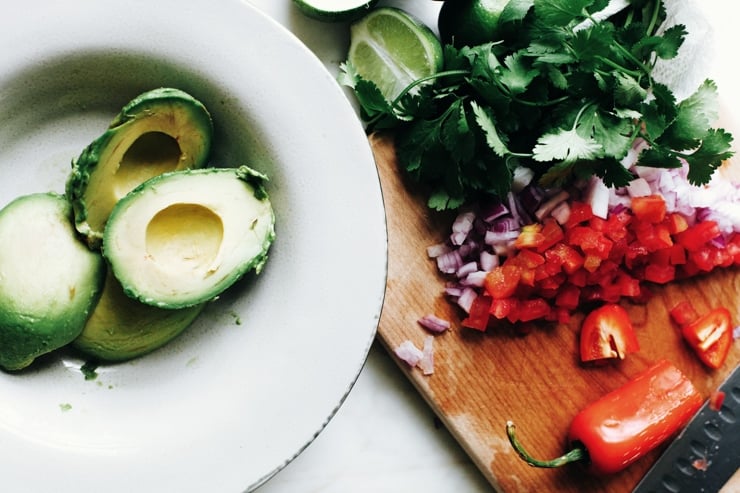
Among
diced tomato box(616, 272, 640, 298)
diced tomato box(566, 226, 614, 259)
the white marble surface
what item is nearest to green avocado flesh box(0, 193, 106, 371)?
the white marble surface

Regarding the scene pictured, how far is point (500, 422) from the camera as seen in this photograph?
151 cm

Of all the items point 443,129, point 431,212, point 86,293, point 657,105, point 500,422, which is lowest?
point 500,422

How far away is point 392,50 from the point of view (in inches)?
58.1

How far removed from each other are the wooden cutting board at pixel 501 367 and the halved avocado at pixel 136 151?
0.36 metres

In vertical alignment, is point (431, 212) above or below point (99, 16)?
below

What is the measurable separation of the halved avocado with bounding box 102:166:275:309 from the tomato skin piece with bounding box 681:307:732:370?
0.85 m

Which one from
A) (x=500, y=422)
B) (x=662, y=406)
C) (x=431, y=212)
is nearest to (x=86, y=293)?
(x=431, y=212)

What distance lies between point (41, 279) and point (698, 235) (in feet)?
3.93

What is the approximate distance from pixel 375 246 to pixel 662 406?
2.12 ft

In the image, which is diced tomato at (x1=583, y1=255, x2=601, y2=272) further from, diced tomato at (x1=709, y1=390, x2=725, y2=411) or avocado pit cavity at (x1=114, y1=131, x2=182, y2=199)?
avocado pit cavity at (x1=114, y1=131, x2=182, y2=199)

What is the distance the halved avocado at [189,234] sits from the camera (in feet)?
4.02

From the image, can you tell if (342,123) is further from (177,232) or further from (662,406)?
(662,406)

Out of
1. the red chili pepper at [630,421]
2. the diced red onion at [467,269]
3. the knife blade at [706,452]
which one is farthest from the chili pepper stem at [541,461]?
the diced red onion at [467,269]

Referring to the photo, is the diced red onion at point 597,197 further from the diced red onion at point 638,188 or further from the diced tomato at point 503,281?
the diced tomato at point 503,281
